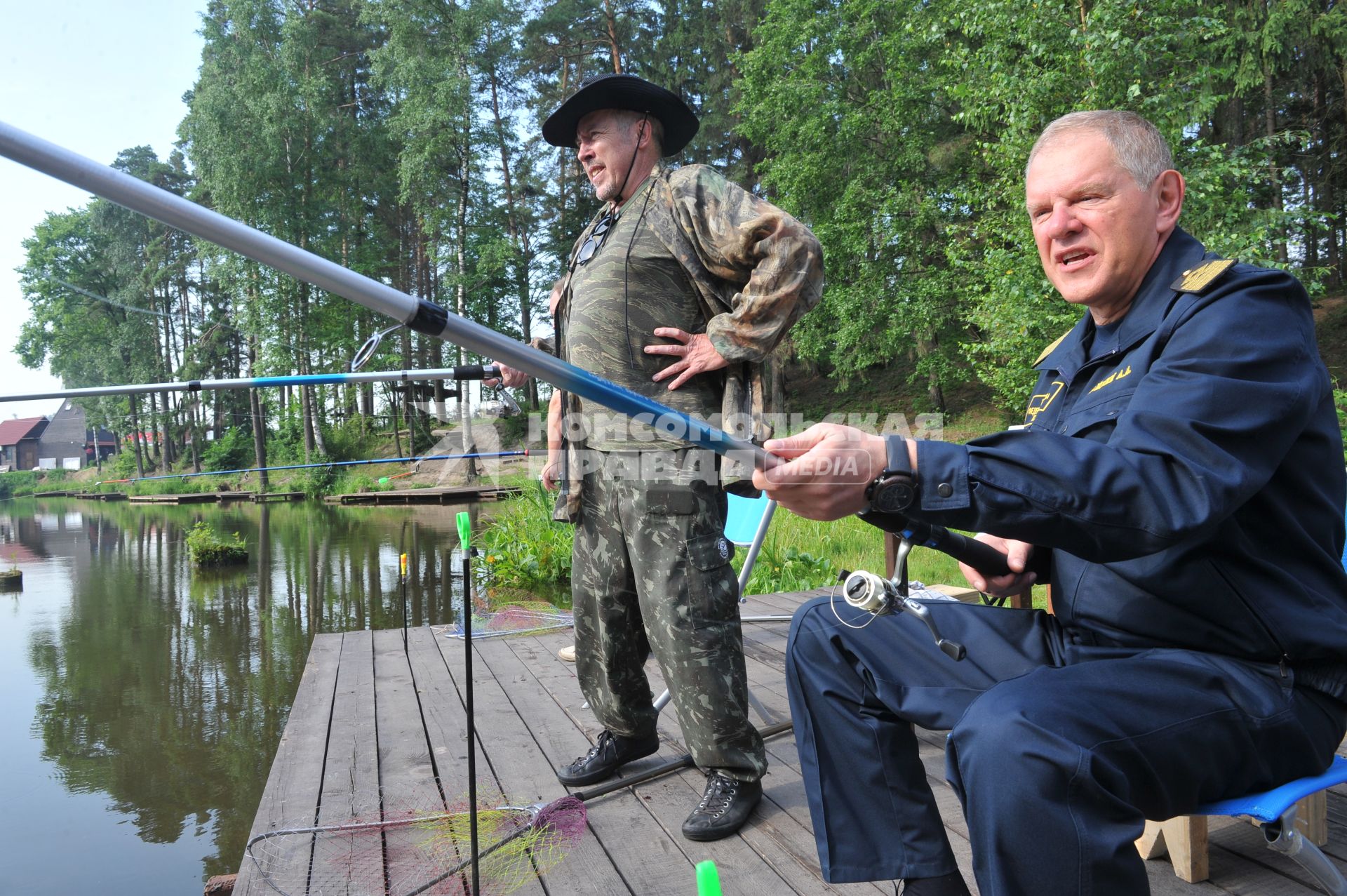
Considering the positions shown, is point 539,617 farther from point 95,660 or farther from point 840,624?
point 95,660

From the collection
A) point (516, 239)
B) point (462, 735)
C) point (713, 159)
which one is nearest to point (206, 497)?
point (516, 239)

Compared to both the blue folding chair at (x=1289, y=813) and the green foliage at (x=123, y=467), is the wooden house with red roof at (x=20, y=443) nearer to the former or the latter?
the green foliage at (x=123, y=467)

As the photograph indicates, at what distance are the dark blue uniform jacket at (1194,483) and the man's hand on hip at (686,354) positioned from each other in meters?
0.99

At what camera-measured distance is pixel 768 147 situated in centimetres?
1967

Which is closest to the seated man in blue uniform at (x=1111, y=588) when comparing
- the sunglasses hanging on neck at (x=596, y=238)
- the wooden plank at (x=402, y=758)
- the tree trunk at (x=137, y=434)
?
the wooden plank at (x=402, y=758)

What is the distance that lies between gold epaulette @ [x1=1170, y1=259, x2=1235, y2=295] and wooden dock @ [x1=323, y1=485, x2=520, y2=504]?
55.4ft

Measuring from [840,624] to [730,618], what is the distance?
2.48ft

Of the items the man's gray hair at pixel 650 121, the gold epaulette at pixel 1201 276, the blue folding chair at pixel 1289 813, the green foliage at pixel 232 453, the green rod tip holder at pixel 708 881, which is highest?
the man's gray hair at pixel 650 121

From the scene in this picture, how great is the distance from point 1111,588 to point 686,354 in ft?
3.98

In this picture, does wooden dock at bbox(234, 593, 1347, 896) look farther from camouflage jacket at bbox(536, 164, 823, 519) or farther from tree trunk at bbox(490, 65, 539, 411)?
tree trunk at bbox(490, 65, 539, 411)

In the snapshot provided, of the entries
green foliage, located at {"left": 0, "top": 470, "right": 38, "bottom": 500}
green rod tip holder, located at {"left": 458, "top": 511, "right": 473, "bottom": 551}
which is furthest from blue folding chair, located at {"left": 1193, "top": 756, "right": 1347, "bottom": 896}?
green foliage, located at {"left": 0, "top": 470, "right": 38, "bottom": 500}

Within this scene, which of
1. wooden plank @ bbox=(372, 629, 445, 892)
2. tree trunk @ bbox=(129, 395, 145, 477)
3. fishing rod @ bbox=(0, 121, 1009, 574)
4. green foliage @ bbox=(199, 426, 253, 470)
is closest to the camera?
fishing rod @ bbox=(0, 121, 1009, 574)

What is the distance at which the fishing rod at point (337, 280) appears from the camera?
1.01 meters

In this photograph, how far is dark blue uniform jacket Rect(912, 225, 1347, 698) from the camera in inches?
42.7
